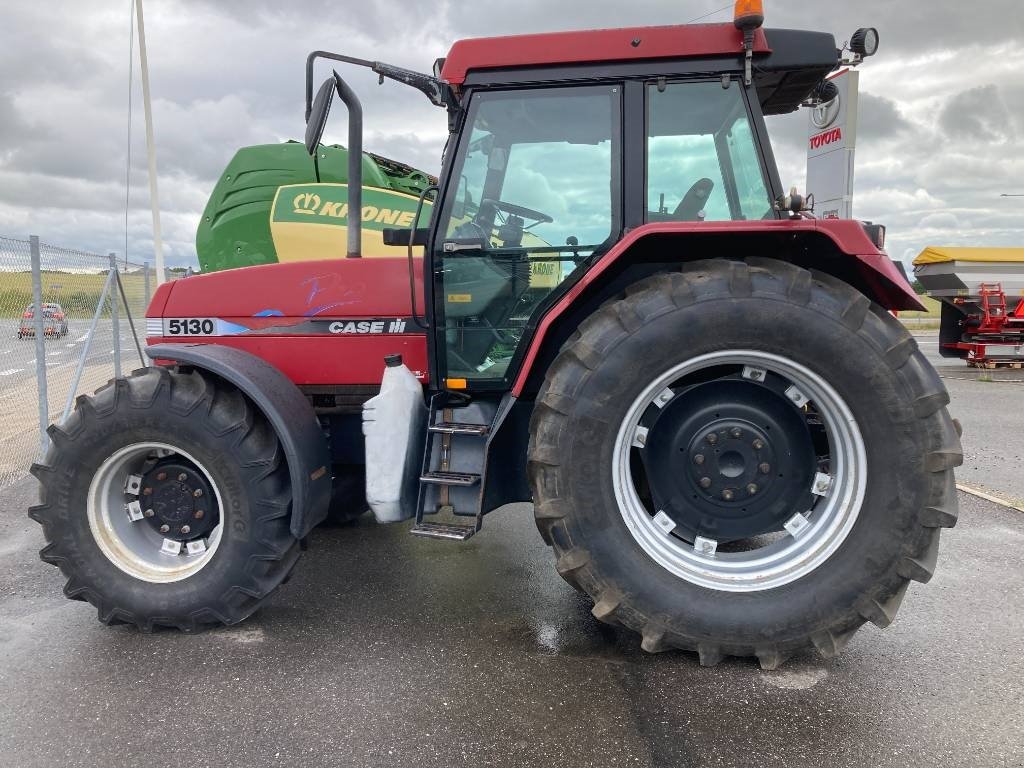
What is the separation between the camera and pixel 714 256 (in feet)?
8.80

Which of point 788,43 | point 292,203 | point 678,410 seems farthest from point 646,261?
point 292,203

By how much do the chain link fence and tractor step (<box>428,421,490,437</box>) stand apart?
424cm

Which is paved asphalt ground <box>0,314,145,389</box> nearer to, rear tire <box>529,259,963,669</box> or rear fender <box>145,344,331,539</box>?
rear fender <box>145,344,331,539</box>

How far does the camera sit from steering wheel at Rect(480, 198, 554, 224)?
111 inches

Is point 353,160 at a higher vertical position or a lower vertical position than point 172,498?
higher

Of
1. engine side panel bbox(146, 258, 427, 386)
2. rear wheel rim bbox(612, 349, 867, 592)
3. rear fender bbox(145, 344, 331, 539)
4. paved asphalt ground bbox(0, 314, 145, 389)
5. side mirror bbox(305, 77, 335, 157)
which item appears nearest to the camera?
rear wheel rim bbox(612, 349, 867, 592)

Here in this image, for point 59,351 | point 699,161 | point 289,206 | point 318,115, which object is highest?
point 289,206

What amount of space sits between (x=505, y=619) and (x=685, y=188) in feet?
6.52

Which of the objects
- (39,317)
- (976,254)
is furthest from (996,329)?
(39,317)

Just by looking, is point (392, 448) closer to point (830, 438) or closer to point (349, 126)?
point (349, 126)

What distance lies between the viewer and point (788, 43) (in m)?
2.66

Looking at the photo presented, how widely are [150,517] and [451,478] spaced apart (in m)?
1.35

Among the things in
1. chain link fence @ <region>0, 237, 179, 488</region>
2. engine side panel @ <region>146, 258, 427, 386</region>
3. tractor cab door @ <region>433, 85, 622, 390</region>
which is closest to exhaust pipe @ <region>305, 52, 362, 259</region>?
engine side panel @ <region>146, 258, 427, 386</region>

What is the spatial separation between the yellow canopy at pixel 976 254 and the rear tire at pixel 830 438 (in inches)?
440
